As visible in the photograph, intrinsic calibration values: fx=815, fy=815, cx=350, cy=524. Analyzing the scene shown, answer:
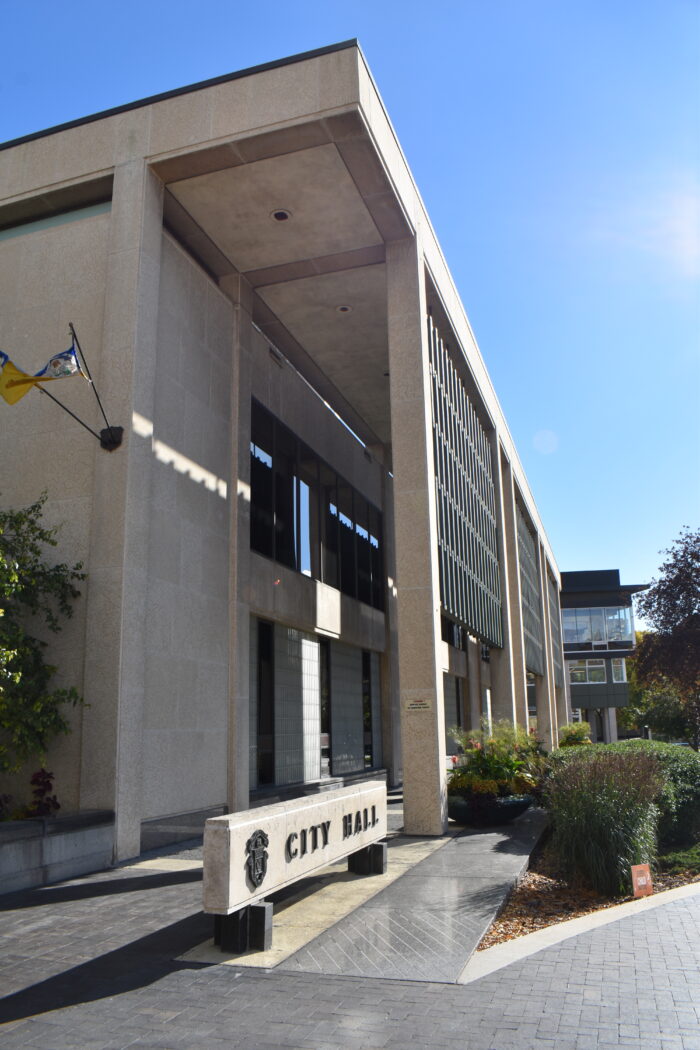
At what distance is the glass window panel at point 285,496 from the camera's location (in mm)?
18875

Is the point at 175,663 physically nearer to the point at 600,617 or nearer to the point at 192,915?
the point at 192,915

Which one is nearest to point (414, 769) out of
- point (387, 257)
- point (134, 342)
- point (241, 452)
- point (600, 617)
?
point (241, 452)

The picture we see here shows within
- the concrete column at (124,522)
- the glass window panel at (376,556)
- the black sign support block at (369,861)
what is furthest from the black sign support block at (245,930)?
the glass window panel at (376,556)

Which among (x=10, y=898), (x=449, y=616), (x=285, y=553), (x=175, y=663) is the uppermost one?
(x=285, y=553)

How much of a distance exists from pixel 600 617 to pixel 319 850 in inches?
2559

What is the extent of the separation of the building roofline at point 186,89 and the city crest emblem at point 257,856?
11955 millimetres

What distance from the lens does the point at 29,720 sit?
34.8 feet

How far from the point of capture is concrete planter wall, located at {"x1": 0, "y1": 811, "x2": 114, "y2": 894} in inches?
366

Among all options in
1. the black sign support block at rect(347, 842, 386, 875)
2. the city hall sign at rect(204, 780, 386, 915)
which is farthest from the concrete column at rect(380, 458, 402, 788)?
the city hall sign at rect(204, 780, 386, 915)

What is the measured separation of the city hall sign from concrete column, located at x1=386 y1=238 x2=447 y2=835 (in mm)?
4010

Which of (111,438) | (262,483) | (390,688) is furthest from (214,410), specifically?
(390,688)

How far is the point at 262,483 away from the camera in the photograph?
18219 millimetres

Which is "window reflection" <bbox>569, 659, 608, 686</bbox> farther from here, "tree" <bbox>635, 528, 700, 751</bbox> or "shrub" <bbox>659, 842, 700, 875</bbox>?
"shrub" <bbox>659, 842, 700, 875</bbox>

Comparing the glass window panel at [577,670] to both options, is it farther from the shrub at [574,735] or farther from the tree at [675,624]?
the tree at [675,624]
